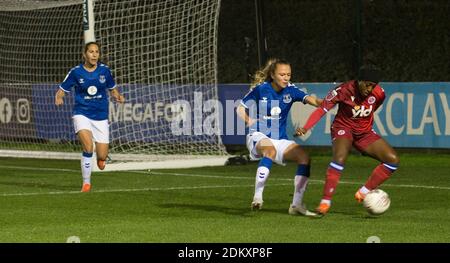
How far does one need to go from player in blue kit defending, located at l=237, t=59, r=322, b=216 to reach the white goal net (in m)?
7.62

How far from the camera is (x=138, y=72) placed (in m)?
22.5

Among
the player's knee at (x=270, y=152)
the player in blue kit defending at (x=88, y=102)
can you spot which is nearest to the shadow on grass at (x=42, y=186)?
the player in blue kit defending at (x=88, y=102)

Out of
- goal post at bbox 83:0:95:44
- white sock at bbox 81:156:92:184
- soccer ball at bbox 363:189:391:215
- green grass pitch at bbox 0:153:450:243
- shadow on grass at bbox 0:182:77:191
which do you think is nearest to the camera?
green grass pitch at bbox 0:153:450:243

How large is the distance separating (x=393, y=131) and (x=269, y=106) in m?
8.87

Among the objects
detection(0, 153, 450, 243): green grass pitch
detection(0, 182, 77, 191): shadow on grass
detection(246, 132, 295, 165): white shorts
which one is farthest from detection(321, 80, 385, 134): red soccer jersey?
detection(0, 182, 77, 191): shadow on grass

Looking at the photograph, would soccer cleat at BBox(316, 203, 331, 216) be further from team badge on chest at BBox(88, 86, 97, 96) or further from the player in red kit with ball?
team badge on chest at BBox(88, 86, 97, 96)

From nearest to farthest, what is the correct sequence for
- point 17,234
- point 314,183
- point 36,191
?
point 17,234
point 36,191
point 314,183

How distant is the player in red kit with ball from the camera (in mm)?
13547

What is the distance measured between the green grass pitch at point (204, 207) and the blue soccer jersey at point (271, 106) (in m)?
0.96

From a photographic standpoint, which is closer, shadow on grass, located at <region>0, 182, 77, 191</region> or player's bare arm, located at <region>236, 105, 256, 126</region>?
player's bare arm, located at <region>236, 105, 256, 126</region>

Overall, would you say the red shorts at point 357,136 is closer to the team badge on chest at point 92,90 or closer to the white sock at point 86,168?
the white sock at point 86,168
